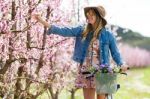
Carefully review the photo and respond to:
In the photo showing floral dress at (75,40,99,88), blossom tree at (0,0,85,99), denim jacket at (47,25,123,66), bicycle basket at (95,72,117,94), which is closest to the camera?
bicycle basket at (95,72,117,94)

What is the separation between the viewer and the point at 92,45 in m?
6.95

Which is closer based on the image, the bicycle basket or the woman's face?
the bicycle basket

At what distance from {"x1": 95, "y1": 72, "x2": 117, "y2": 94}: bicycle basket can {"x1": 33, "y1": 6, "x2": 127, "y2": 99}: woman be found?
0.36 m

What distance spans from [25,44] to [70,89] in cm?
811

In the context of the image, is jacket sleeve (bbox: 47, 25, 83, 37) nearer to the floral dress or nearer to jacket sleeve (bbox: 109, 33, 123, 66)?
the floral dress

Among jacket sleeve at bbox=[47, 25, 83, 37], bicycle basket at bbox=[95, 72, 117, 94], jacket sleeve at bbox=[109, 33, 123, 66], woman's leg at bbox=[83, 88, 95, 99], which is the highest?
jacket sleeve at bbox=[47, 25, 83, 37]

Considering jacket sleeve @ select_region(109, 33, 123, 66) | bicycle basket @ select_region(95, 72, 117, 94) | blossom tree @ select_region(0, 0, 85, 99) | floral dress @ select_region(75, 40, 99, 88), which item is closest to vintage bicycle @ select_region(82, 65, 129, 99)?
bicycle basket @ select_region(95, 72, 117, 94)

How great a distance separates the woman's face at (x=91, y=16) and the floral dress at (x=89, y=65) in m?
0.29

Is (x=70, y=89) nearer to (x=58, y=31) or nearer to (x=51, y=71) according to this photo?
(x=51, y=71)

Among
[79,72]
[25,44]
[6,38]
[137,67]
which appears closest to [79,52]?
[79,72]

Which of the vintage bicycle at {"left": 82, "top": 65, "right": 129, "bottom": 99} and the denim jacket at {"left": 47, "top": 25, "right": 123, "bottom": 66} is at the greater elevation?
the denim jacket at {"left": 47, "top": 25, "right": 123, "bottom": 66}

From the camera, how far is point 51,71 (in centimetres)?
1331

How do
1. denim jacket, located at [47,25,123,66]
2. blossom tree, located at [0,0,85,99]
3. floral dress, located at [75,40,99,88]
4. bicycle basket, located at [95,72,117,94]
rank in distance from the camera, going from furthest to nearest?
blossom tree, located at [0,0,85,99], denim jacket, located at [47,25,123,66], floral dress, located at [75,40,99,88], bicycle basket, located at [95,72,117,94]

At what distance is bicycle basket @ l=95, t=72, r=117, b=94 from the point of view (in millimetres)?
6379
